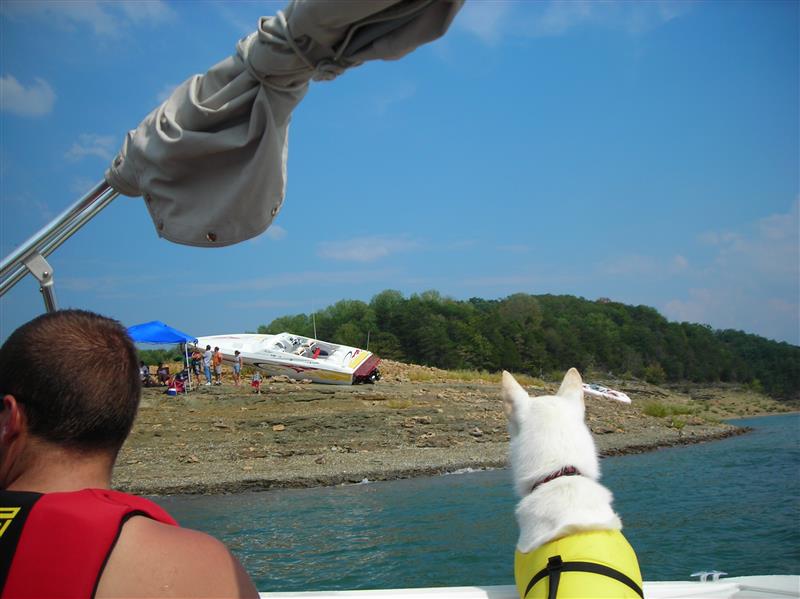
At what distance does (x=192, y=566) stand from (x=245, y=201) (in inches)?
44.8

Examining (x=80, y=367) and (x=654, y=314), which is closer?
(x=80, y=367)

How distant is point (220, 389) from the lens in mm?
25719

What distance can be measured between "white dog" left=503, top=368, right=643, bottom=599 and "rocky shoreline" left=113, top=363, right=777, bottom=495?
15671mm

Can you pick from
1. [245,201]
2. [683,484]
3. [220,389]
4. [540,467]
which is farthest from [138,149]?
[220,389]

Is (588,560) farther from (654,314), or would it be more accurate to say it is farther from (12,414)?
(654,314)

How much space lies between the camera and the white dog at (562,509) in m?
2.33

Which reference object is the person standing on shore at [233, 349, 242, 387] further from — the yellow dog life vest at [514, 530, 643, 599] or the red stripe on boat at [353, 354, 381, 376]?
the yellow dog life vest at [514, 530, 643, 599]

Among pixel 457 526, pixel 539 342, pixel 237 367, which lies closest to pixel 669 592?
pixel 457 526

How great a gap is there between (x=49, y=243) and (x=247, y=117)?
96cm

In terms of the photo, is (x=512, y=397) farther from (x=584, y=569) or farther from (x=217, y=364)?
(x=217, y=364)

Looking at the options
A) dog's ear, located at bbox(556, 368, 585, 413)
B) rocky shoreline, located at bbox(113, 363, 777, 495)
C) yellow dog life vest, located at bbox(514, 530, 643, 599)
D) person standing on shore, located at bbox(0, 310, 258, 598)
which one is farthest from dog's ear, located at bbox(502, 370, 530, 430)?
rocky shoreline, located at bbox(113, 363, 777, 495)

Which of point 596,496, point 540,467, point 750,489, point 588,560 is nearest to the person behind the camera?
point 588,560

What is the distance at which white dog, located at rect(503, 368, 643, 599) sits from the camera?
233 centimetres

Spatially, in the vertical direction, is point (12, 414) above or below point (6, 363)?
below
